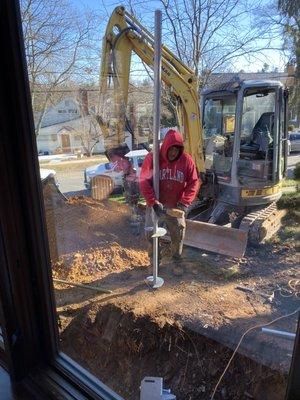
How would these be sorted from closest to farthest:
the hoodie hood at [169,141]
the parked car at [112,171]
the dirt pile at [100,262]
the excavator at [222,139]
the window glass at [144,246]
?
the window glass at [144,246], the hoodie hood at [169,141], the dirt pile at [100,262], the excavator at [222,139], the parked car at [112,171]

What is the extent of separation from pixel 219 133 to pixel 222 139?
0.29 feet

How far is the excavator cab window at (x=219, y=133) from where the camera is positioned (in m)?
3.35

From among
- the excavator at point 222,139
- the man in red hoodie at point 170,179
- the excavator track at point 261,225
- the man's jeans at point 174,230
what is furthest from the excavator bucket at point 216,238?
the man in red hoodie at point 170,179

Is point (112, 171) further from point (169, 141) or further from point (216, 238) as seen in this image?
point (169, 141)

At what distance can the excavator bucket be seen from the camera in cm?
301

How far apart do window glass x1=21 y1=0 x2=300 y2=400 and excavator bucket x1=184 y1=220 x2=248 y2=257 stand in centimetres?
1

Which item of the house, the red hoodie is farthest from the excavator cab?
the house

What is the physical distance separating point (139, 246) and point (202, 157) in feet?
3.88

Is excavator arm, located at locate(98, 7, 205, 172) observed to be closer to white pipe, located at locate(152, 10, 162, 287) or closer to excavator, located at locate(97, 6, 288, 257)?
excavator, located at locate(97, 6, 288, 257)

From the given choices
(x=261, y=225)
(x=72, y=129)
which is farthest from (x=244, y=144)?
(x=72, y=129)

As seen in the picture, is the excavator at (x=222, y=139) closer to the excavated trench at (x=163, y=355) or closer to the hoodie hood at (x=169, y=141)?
the hoodie hood at (x=169, y=141)

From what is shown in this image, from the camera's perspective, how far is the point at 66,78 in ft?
5.13

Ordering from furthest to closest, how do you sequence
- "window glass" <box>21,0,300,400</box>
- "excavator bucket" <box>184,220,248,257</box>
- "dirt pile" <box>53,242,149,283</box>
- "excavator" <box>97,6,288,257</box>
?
"excavator bucket" <box>184,220,248,257</box> < "excavator" <box>97,6,288,257</box> < "dirt pile" <box>53,242,149,283</box> < "window glass" <box>21,0,300,400</box>

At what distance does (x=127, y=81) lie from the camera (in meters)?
2.61
